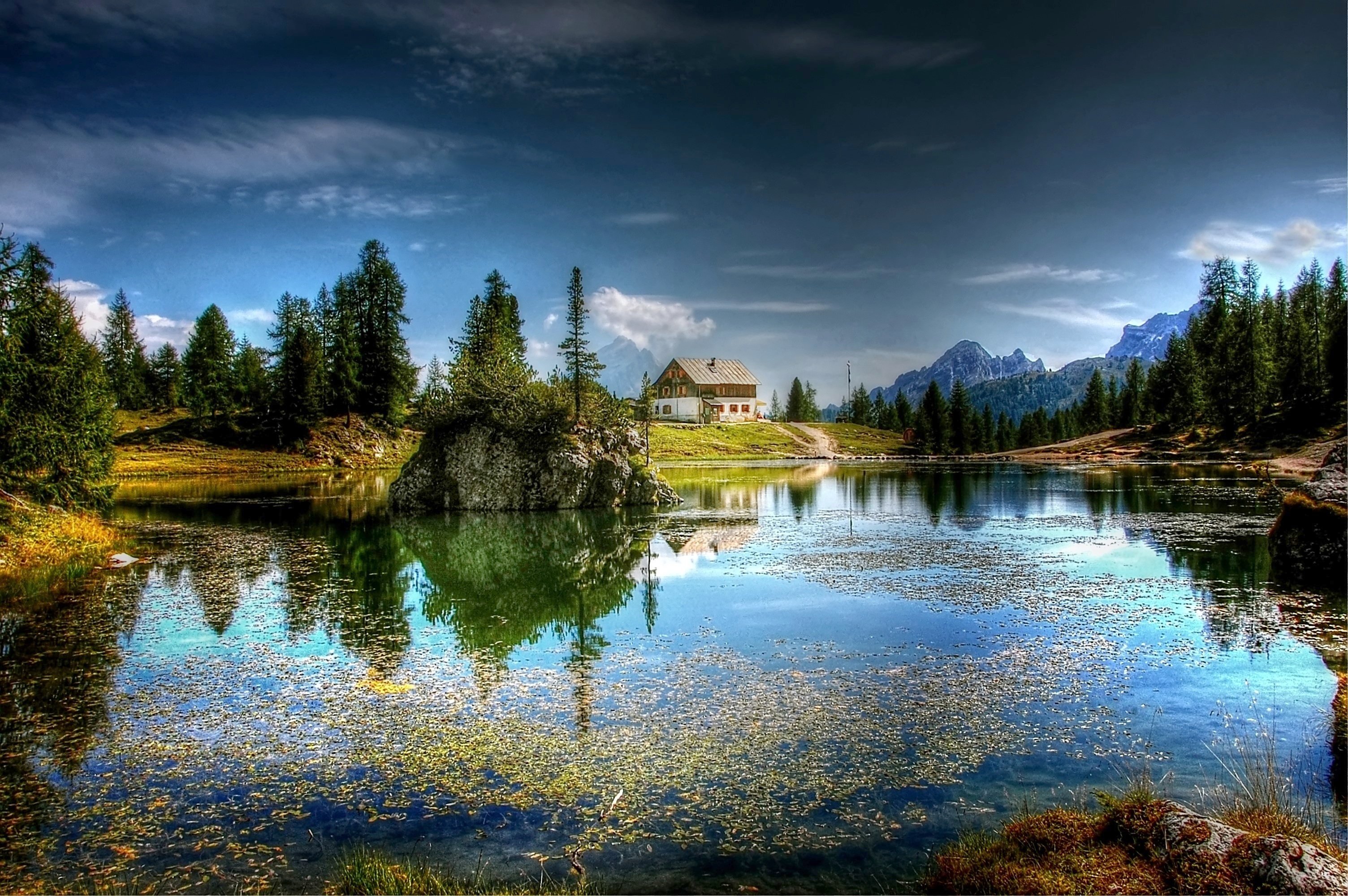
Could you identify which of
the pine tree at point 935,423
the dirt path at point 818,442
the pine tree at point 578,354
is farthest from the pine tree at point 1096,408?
the pine tree at point 578,354

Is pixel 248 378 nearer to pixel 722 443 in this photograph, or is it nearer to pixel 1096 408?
pixel 722 443

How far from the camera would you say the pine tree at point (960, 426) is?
124m

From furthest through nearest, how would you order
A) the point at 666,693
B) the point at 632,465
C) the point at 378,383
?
1. the point at 378,383
2. the point at 632,465
3. the point at 666,693

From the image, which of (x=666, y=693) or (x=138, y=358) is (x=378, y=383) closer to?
(x=138, y=358)

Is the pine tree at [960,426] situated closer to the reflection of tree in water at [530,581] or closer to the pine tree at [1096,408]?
the pine tree at [1096,408]

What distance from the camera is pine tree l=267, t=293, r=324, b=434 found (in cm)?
8744

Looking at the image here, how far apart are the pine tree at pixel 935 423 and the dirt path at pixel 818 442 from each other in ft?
49.5

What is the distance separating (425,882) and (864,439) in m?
136

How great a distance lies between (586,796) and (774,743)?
300cm

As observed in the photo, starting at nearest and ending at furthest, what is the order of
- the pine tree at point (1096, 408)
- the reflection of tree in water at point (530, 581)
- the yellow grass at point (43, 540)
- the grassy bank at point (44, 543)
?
the reflection of tree in water at point (530, 581) → the grassy bank at point (44, 543) → the yellow grass at point (43, 540) → the pine tree at point (1096, 408)

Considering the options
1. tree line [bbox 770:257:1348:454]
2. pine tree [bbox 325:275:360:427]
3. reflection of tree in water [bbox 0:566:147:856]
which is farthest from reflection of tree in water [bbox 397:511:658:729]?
pine tree [bbox 325:275:360:427]

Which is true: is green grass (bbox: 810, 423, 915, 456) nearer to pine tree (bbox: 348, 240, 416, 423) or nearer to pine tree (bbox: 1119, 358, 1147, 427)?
pine tree (bbox: 1119, 358, 1147, 427)

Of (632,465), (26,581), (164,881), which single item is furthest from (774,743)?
(632,465)

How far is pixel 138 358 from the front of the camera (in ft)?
367
